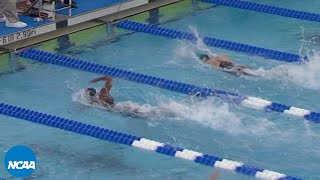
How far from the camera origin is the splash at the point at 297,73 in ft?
34.0

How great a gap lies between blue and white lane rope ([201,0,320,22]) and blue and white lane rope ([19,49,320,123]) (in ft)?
7.25

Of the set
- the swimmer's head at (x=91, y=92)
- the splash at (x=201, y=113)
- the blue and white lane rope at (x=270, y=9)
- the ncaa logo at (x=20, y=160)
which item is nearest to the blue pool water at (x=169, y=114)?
the splash at (x=201, y=113)

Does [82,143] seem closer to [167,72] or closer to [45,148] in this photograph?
[45,148]

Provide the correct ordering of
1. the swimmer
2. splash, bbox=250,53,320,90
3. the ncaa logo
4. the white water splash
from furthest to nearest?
the white water splash
splash, bbox=250,53,320,90
the swimmer
the ncaa logo

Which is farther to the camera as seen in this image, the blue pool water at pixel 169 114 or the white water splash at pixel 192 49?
the white water splash at pixel 192 49

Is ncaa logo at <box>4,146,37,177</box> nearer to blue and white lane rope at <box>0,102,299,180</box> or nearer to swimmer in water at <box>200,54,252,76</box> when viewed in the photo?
blue and white lane rope at <box>0,102,299,180</box>

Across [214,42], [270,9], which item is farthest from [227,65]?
[270,9]

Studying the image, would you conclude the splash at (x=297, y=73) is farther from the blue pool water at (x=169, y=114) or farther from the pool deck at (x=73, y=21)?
the pool deck at (x=73, y=21)

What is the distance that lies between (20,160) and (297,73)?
4.63m

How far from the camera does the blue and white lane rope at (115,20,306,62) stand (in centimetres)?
1076

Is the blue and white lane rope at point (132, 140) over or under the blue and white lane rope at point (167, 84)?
under

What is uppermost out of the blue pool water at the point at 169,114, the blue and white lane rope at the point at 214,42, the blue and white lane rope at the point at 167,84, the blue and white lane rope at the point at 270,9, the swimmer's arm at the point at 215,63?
the blue and white lane rope at the point at 270,9

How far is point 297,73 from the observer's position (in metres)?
10.5

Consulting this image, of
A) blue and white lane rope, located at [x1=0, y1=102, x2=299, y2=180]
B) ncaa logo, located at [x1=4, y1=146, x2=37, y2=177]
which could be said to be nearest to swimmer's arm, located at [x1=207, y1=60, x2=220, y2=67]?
blue and white lane rope, located at [x1=0, y1=102, x2=299, y2=180]
